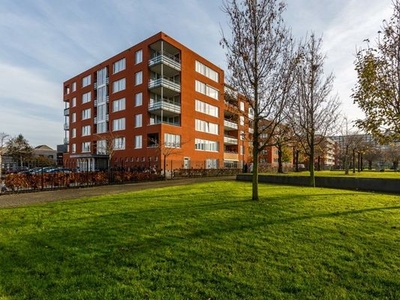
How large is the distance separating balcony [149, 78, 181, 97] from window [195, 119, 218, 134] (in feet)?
20.0

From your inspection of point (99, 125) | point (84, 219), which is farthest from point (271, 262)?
point (99, 125)

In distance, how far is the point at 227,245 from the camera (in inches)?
225

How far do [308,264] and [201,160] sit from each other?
37.6m

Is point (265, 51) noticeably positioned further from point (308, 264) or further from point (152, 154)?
point (152, 154)

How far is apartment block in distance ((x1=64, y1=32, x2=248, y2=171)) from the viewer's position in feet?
121

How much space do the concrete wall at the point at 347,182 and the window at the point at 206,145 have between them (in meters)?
21.6

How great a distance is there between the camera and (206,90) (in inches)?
1769

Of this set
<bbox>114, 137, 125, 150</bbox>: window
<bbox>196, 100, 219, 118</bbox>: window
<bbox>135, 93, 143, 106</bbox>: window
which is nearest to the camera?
<bbox>135, 93, 143, 106</bbox>: window

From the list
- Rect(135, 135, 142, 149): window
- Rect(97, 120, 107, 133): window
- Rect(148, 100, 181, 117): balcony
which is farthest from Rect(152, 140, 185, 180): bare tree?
Rect(97, 120, 107, 133): window

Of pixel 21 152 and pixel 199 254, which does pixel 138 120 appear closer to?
pixel 199 254

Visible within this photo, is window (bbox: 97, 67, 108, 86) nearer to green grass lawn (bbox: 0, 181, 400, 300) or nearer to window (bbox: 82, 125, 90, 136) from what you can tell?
window (bbox: 82, 125, 90, 136)

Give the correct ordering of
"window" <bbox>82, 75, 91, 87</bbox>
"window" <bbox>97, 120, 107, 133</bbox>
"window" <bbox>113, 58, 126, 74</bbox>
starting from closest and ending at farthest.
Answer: "window" <bbox>113, 58, 126, 74</bbox> → "window" <bbox>97, 120, 107, 133</bbox> → "window" <bbox>82, 75, 91, 87</bbox>

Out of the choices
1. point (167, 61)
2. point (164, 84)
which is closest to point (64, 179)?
point (164, 84)

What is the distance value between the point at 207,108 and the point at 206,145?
6.32 m
